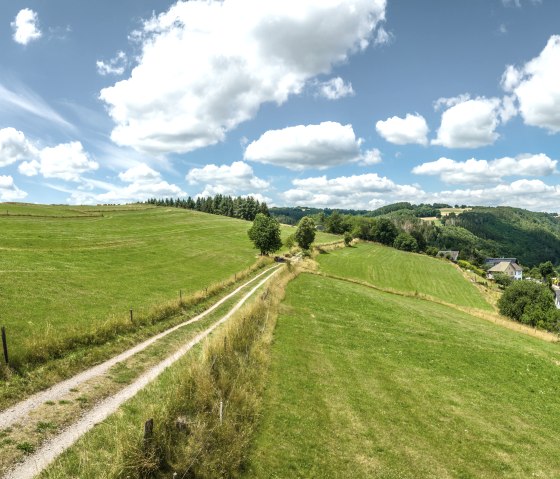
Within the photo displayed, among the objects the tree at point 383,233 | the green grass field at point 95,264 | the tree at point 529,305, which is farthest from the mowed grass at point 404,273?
the tree at point 383,233

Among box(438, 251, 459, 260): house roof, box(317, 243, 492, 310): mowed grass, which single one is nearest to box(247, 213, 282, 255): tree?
box(317, 243, 492, 310): mowed grass

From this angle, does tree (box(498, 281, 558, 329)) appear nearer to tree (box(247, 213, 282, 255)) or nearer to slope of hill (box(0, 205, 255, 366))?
tree (box(247, 213, 282, 255))

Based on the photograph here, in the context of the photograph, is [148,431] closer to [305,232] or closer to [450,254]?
[305,232]

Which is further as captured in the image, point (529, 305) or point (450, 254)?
point (450, 254)

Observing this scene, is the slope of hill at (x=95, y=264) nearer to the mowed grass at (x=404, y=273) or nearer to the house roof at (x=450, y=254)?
the mowed grass at (x=404, y=273)

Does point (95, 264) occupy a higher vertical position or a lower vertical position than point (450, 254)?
higher

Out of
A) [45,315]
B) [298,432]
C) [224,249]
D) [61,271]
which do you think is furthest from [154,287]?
[224,249]

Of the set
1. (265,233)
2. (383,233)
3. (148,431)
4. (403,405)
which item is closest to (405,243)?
(383,233)
